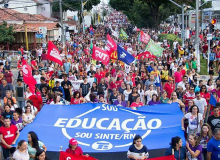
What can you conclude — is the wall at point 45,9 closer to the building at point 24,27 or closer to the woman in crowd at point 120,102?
the building at point 24,27

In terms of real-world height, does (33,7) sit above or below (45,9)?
below

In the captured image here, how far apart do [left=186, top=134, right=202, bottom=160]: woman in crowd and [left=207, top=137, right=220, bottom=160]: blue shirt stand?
7.0 inches

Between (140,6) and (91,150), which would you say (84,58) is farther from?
(140,6)

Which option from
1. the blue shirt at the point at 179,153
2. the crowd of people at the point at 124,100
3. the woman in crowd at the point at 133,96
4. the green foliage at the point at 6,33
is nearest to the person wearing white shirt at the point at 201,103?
the crowd of people at the point at 124,100

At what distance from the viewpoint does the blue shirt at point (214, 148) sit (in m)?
7.62

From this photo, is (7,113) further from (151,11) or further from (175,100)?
(151,11)

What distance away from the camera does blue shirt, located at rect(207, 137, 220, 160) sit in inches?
300

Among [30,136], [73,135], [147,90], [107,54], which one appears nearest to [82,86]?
[147,90]

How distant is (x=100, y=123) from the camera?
380 inches

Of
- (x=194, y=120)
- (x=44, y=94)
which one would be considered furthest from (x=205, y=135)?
(x=44, y=94)

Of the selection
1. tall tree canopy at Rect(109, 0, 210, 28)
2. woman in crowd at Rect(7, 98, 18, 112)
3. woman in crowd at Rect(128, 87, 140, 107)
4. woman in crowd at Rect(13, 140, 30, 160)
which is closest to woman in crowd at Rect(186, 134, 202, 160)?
woman in crowd at Rect(13, 140, 30, 160)

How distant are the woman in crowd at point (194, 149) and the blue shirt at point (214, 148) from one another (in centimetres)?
18

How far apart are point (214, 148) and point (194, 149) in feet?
1.20

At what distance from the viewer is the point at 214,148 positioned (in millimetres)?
7656
